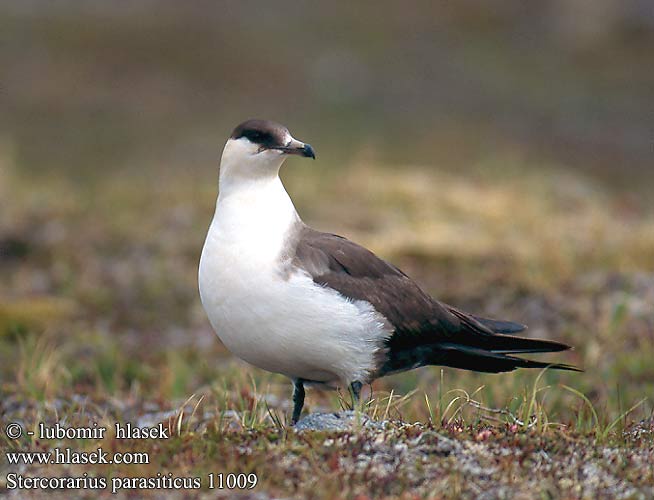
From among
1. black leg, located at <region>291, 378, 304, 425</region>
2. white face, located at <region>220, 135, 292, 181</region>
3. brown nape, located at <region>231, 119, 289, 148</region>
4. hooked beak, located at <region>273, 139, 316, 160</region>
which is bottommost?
black leg, located at <region>291, 378, 304, 425</region>

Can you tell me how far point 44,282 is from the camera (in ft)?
28.9

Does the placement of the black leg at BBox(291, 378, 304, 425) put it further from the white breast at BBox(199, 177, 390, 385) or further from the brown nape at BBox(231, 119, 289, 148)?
the brown nape at BBox(231, 119, 289, 148)

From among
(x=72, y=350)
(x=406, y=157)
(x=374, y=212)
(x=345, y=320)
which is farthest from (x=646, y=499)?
(x=406, y=157)

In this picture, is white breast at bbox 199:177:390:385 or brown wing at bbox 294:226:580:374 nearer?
white breast at bbox 199:177:390:385

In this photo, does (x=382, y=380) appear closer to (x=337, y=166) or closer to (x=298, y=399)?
(x=298, y=399)

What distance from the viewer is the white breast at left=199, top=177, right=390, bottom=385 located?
4.44 meters

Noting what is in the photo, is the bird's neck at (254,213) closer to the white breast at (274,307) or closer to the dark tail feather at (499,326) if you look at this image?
the white breast at (274,307)

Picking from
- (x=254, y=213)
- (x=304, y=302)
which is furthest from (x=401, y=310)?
(x=254, y=213)

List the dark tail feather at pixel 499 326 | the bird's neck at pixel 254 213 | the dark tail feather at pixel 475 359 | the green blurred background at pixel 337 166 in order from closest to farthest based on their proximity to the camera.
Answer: the bird's neck at pixel 254 213, the dark tail feather at pixel 475 359, the dark tail feather at pixel 499 326, the green blurred background at pixel 337 166

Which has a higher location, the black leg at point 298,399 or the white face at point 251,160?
the white face at point 251,160

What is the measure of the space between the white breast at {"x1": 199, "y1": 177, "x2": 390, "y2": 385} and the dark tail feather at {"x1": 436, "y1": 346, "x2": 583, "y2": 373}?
A: 41cm

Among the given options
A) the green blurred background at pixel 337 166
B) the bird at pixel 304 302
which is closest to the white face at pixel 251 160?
the bird at pixel 304 302

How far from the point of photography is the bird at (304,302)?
446cm

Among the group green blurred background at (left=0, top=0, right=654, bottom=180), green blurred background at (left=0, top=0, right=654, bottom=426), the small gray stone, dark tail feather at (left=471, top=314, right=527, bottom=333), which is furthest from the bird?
green blurred background at (left=0, top=0, right=654, bottom=180)
